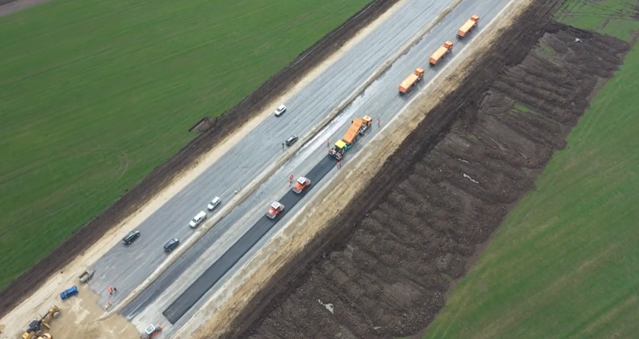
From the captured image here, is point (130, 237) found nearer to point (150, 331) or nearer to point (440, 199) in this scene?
point (150, 331)

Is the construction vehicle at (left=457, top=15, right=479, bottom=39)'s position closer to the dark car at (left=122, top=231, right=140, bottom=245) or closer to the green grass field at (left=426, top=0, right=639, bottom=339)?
the green grass field at (left=426, top=0, right=639, bottom=339)

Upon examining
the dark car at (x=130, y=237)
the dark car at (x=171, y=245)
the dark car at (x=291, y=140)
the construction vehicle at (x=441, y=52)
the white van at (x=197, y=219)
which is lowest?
the construction vehicle at (x=441, y=52)

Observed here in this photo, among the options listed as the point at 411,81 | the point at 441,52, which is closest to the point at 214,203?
the point at 411,81

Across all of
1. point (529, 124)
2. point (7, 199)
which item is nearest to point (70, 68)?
point (7, 199)

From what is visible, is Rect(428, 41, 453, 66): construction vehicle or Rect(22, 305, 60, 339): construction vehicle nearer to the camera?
Rect(22, 305, 60, 339): construction vehicle

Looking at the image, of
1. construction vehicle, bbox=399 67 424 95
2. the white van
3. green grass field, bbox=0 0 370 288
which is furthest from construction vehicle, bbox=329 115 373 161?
green grass field, bbox=0 0 370 288

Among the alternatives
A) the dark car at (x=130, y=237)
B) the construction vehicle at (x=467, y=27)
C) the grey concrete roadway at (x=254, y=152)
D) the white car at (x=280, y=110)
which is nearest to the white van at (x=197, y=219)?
the grey concrete roadway at (x=254, y=152)

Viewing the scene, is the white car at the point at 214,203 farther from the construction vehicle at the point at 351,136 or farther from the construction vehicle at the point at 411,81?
the construction vehicle at the point at 411,81
